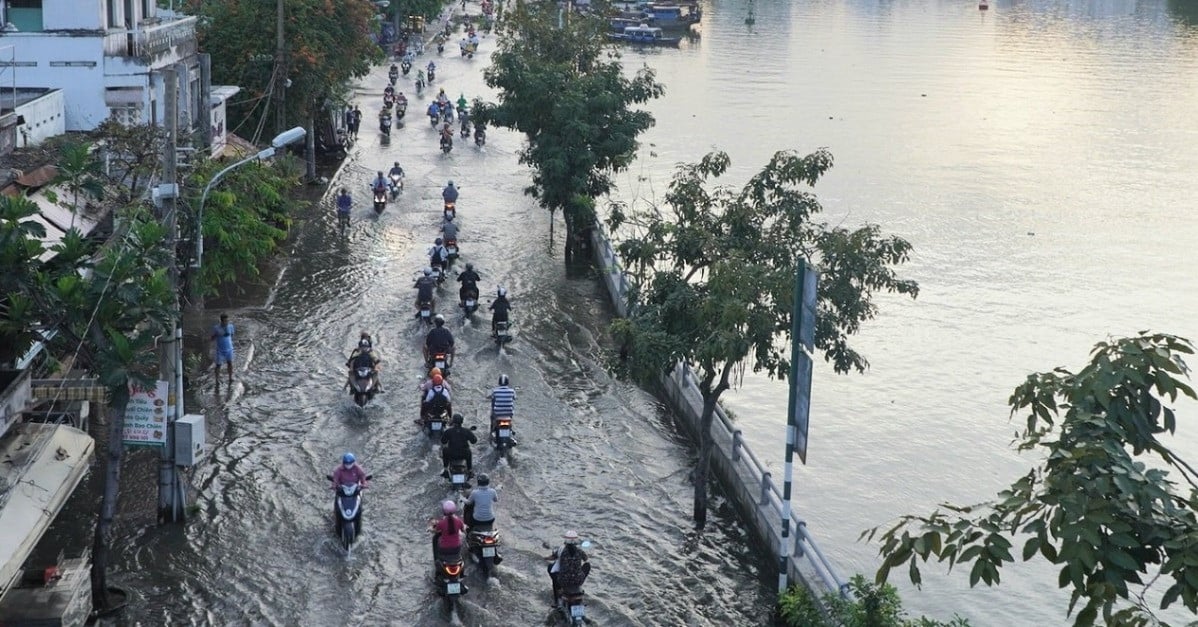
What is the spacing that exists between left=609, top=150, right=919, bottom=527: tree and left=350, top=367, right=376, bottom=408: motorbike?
5.56 metres

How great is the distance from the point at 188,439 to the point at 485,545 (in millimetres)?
3926

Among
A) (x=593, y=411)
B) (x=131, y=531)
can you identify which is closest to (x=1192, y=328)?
(x=593, y=411)

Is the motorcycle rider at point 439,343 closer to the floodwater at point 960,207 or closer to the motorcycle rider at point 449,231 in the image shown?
the floodwater at point 960,207

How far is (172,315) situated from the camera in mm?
16062

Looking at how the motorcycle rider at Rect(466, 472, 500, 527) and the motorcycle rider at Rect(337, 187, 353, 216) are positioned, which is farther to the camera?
the motorcycle rider at Rect(337, 187, 353, 216)

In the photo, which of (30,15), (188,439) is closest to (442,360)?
(188,439)

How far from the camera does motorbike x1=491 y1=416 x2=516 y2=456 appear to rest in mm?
21281

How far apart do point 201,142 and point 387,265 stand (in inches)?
232

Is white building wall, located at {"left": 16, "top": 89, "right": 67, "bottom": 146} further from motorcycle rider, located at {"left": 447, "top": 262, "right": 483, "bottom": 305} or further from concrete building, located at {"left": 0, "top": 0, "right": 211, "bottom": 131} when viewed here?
motorcycle rider, located at {"left": 447, "top": 262, "right": 483, "bottom": 305}

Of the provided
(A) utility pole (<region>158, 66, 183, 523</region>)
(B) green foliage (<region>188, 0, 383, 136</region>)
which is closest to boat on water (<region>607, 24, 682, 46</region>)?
(B) green foliage (<region>188, 0, 383, 136</region>)

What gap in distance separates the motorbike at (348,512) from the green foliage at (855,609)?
5404 mm

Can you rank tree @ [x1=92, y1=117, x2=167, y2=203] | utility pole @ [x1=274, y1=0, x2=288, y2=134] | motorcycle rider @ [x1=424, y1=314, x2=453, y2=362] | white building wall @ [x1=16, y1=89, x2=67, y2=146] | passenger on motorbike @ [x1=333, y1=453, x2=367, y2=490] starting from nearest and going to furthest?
passenger on motorbike @ [x1=333, y1=453, x2=367, y2=490] < tree @ [x1=92, y1=117, x2=167, y2=203] < motorcycle rider @ [x1=424, y1=314, x2=453, y2=362] < white building wall @ [x1=16, y1=89, x2=67, y2=146] < utility pole @ [x1=274, y1=0, x2=288, y2=134]

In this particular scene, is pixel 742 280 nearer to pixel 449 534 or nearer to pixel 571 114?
pixel 449 534

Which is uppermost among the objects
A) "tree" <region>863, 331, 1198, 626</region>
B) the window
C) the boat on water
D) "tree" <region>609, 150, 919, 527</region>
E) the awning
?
the window
